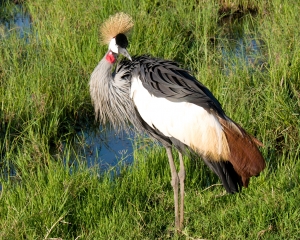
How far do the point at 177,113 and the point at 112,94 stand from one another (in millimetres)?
598

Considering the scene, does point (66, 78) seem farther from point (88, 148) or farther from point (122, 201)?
point (122, 201)

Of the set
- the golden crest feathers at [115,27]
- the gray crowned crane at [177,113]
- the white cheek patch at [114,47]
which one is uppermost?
the golden crest feathers at [115,27]

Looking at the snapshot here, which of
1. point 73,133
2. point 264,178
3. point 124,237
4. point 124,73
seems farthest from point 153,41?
point 124,237

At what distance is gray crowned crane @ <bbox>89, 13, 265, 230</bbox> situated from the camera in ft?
12.0

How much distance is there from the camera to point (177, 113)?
12.4 ft

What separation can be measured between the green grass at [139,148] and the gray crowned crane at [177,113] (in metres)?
0.22

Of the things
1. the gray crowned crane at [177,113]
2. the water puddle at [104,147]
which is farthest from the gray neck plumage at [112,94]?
the water puddle at [104,147]

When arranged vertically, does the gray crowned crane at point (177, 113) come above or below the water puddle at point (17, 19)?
below

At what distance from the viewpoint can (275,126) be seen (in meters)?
4.76

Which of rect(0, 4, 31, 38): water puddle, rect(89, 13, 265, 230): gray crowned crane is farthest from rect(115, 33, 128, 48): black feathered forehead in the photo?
rect(0, 4, 31, 38): water puddle

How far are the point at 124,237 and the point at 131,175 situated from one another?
68cm

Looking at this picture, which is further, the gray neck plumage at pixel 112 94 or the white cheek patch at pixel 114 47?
the white cheek patch at pixel 114 47

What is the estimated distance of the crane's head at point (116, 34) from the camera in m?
4.33

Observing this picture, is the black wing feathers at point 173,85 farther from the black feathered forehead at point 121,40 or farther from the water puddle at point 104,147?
the water puddle at point 104,147
